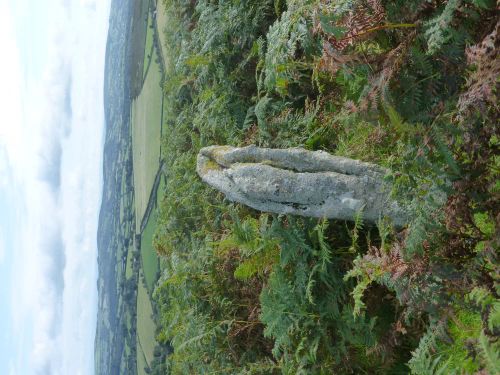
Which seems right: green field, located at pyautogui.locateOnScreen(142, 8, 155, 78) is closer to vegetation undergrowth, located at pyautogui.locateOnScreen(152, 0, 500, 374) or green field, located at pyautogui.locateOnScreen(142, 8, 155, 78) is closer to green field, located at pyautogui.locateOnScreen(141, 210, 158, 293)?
green field, located at pyautogui.locateOnScreen(141, 210, 158, 293)

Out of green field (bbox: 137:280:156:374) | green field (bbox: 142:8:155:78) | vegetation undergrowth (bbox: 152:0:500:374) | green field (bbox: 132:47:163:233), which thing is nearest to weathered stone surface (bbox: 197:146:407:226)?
vegetation undergrowth (bbox: 152:0:500:374)

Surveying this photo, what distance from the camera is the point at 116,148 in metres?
26.3

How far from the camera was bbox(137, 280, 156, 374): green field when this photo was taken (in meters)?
16.0

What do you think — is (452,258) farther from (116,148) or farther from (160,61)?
(116,148)

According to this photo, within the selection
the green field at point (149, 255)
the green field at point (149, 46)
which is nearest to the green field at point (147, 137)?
the green field at point (149, 46)

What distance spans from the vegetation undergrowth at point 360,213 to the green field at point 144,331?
613 cm

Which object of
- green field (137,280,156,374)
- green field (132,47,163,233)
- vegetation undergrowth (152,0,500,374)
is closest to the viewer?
vegetation undergrowth (152,0,500,374)

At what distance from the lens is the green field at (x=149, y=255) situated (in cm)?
1720

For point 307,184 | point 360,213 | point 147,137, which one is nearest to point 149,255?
point 147,137

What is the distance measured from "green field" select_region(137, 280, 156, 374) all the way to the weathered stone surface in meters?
11.3

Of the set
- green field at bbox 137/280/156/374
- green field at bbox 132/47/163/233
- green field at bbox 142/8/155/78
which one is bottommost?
green field at bbox 137/280/156/374

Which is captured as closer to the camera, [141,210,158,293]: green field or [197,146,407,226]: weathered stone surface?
[197,146,407,226]: weathered stone surface

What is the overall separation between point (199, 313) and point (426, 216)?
17.3 ft

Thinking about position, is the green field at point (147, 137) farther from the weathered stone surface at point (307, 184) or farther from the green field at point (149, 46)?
the weathered stone surface at point (307, 184)
